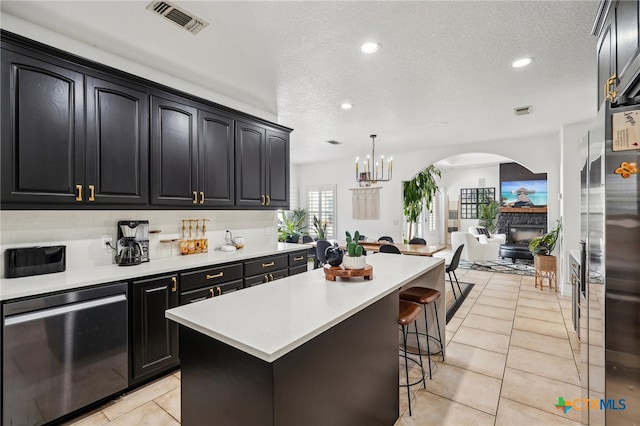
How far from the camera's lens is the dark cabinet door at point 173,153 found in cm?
267

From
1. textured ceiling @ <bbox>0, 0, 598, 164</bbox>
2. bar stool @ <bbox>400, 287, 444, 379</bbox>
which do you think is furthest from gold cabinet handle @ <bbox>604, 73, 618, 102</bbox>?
bar stool @ <bbox>400, 287, 444, 379</bbox>

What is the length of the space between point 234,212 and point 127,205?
1.39 metres

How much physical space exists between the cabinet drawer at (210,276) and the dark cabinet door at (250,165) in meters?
0.81

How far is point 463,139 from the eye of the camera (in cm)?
569

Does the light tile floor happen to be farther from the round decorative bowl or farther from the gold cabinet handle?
the gold cabinet handle

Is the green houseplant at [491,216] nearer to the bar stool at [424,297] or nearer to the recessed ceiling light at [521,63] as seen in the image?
the recessed ceiling light at [521,63]

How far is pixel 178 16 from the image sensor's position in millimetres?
Answer: 2062

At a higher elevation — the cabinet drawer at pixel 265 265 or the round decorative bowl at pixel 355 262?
the round decorative bowl at pixel 355 262

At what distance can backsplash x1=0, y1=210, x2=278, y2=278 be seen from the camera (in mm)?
2154

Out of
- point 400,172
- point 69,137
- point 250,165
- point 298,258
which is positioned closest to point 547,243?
point 400,172

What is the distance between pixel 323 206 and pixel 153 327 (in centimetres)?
618

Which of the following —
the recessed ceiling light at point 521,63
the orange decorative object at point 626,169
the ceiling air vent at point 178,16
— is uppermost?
the recessed ceiling light at point 521,63

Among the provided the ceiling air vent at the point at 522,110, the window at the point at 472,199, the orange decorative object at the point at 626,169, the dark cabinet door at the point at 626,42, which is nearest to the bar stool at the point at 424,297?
the orange decorative object at the point at 626,169

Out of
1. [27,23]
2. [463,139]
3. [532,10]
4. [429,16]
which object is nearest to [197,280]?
[27,23]
